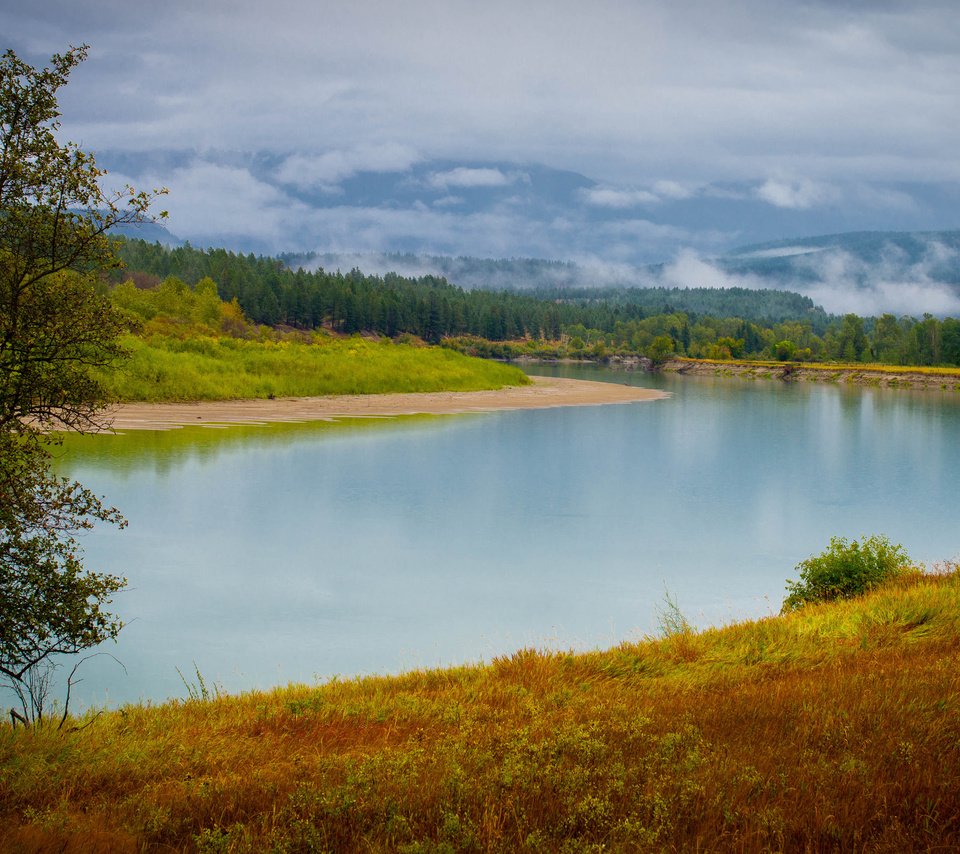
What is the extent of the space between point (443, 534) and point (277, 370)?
141ft

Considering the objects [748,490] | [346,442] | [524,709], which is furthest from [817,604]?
[346,442]

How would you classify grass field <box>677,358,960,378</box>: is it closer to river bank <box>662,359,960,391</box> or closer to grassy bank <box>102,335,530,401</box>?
river bank <box>662,359,960,391</box>

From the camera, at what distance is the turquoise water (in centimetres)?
1630

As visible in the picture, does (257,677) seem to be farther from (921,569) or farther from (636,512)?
(636,512)

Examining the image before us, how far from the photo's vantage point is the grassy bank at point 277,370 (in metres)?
55.9

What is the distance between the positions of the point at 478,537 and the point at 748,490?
607 inches

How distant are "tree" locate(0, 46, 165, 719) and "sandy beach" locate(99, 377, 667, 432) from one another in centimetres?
2765

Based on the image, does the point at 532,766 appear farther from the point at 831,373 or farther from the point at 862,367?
the point at 862,367

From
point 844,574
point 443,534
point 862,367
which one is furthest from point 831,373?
point 844,574

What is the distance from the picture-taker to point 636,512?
3027 centimetres

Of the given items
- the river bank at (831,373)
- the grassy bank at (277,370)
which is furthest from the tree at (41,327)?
the river bank at (831,373)

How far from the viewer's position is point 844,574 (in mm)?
15227

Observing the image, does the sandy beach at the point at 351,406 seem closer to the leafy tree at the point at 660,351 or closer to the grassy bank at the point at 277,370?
the grassy bank at the point at 277,370

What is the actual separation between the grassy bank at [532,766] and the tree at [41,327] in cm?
137
